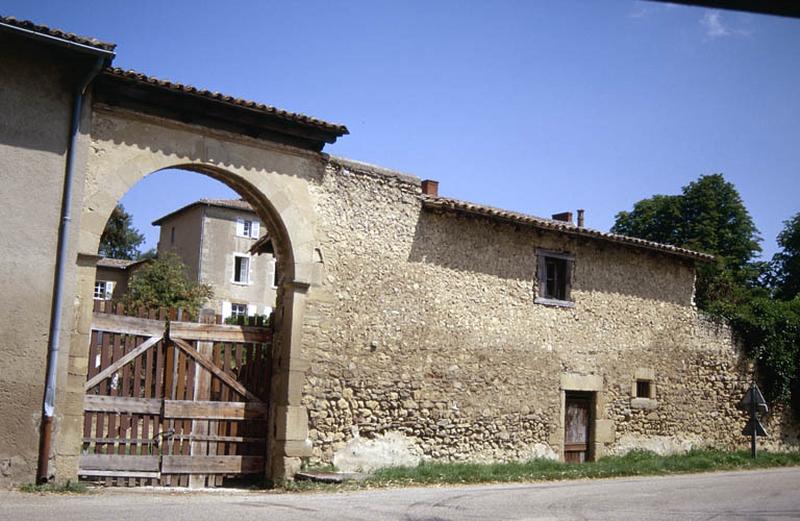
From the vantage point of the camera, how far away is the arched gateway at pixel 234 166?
10.4 metres

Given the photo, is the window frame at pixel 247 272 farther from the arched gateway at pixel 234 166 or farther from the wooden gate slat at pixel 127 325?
the wooden gate slat at pixel 127 325

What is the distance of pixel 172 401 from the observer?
11078mm

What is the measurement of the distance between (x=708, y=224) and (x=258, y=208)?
86.7 feet

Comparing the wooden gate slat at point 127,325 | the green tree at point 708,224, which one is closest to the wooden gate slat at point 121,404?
the wooden gate slat at point 127,325

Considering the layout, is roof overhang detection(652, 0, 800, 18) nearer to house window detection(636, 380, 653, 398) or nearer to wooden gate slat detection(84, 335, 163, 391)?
wooden gate slat detection(84, 335, 163, 391)

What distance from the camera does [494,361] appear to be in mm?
14422

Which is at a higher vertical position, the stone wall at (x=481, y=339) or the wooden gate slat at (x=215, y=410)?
the stone wall at (x=481, y=339)

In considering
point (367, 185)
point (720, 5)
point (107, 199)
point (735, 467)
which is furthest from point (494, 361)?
point (720, 5)

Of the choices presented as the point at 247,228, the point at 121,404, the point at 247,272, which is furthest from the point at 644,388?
the point at 247,228

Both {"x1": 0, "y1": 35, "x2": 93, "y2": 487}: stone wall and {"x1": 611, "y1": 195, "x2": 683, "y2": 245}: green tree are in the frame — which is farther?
{"x1": 611, "y1": 195, "x2": 683, "y2": 245}: green tree

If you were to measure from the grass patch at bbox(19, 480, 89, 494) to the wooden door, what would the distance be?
9.46m

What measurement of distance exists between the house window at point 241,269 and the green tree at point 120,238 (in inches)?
519

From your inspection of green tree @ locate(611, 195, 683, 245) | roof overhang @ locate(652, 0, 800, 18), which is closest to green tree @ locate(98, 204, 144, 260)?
green tree @ locate(611, 195, 683, 245)

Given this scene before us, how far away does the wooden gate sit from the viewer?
1052 cm
